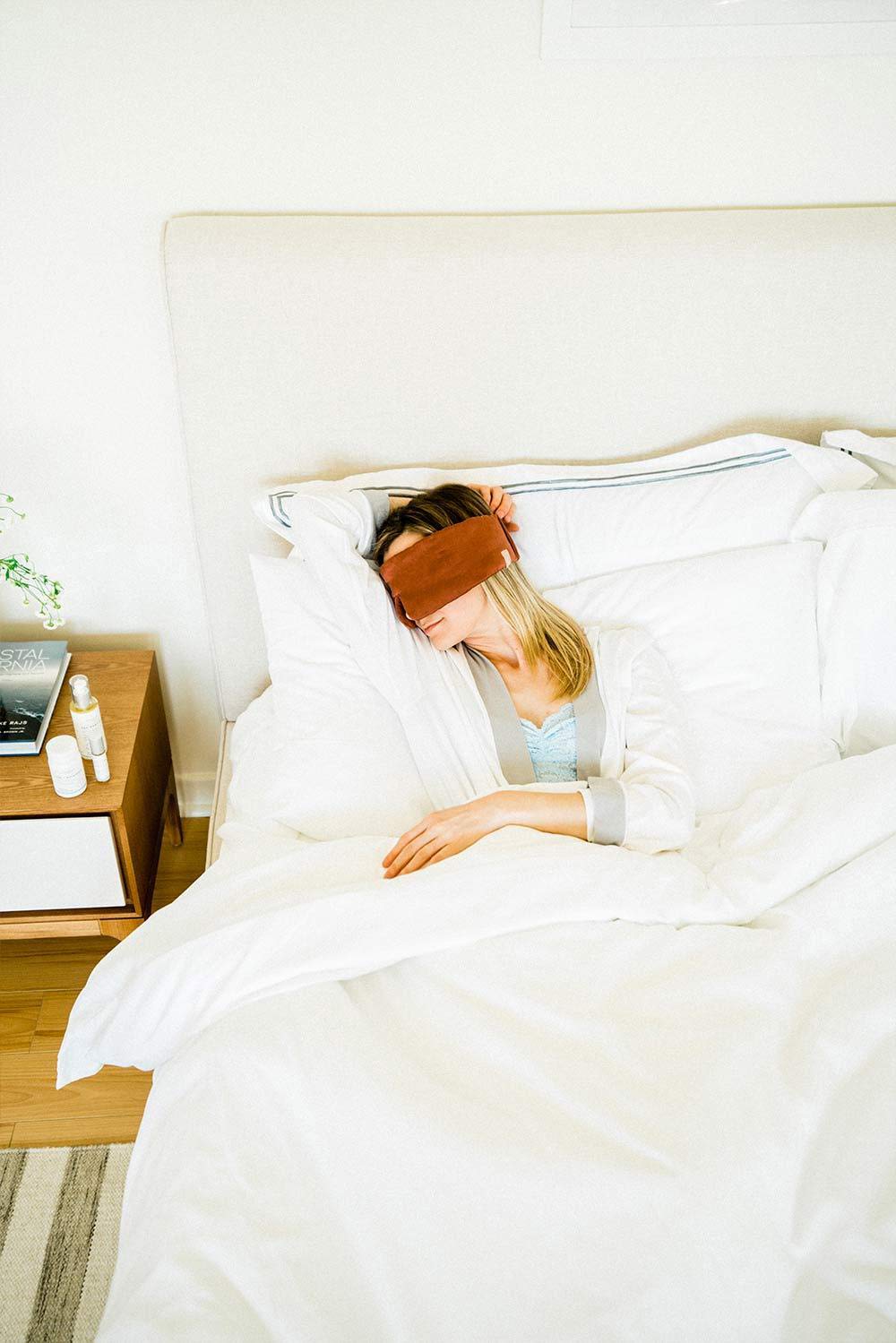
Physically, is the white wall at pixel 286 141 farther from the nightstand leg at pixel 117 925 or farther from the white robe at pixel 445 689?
the nightstand leg at pixel 117 925

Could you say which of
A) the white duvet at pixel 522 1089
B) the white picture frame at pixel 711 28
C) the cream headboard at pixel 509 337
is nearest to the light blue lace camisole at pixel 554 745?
the white duvet at pixel 522 1089

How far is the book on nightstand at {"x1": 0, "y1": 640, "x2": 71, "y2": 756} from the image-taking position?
153 cm

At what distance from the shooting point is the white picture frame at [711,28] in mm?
Answer: 1373

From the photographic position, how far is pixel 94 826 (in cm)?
148

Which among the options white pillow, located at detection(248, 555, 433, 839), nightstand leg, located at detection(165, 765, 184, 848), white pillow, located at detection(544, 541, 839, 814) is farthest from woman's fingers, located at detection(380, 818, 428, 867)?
nightstand leg, located at detection(165, 765, 184, 848)

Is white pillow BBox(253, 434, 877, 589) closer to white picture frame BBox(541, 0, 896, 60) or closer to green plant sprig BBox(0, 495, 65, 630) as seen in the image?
green plant sprig BBox(0, 495, 65, 630)

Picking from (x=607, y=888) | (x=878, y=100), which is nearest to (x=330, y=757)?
(x=607, y=888)

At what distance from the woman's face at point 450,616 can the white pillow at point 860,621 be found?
569mm

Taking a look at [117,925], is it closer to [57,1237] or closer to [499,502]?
[57,1237]

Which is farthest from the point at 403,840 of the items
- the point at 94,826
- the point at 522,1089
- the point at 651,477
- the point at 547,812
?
the point at 651,477

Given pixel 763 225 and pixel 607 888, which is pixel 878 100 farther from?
pixel 607 888

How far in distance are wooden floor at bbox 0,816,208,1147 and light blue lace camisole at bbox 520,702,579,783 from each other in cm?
86

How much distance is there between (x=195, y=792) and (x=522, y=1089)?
4.34 feet

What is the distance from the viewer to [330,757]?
4.41 feet
